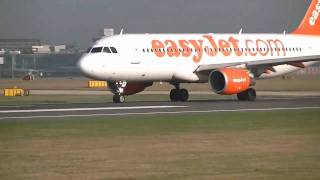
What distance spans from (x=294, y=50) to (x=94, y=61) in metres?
15.4

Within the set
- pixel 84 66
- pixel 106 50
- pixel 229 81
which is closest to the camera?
pixel 84 66

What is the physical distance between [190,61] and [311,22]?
1253 cm

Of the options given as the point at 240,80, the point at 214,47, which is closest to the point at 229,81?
the point at 240,80

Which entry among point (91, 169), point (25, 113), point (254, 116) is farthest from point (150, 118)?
point (91, 169)

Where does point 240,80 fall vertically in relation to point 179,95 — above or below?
above

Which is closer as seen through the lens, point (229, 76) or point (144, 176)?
point (144, 176)

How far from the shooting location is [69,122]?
105 ft

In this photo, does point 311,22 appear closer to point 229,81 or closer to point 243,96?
point 243,96

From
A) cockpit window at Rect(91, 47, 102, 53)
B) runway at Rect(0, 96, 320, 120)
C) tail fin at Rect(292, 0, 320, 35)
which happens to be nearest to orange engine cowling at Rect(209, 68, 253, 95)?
runway at Rect(0, 96, 320, 120)

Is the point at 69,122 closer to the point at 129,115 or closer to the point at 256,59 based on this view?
the point at 129,115

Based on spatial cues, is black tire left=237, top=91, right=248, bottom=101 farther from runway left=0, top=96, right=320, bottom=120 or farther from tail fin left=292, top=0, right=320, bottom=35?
tail fin left=292, top=0, right=320, bottom=35

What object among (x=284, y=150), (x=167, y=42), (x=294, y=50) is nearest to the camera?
(x=284, y=150)

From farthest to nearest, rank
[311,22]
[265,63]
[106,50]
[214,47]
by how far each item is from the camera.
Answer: [311,22]
[214,47]
[265,63]
[106,50]

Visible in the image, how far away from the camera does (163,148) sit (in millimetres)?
23516
